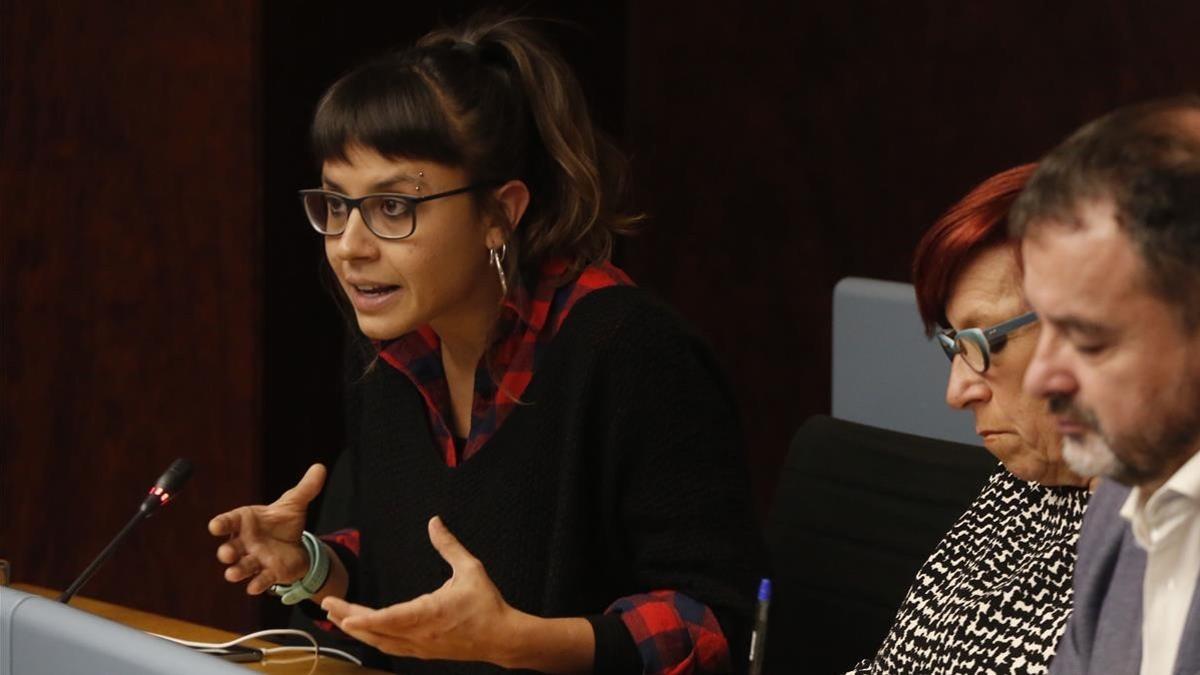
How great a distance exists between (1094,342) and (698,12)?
291 centimetres

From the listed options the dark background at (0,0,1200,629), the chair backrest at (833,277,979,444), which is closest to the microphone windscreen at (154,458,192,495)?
the chair backrest at (833,277,979,444)

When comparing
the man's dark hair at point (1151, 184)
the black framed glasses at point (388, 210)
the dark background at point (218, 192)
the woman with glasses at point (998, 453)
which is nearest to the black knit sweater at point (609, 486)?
the black framed glasses at point (388, 210)

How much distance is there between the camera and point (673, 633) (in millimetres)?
2225

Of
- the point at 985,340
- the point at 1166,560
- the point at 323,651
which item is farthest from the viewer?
the point at 323,651

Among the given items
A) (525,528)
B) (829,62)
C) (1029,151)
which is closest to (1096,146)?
(525,528)

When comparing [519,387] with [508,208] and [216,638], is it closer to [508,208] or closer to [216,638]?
[508,208]

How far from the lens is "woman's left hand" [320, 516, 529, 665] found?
6.42 feet

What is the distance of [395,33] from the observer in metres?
3.71

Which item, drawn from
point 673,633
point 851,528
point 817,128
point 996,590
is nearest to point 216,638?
point 673,633

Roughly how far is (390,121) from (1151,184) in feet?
3.97

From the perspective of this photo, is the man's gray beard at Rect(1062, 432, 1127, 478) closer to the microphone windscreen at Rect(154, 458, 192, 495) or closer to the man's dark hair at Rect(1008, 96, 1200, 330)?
the man's dark hair at Rect(1008, 96, 1200, 330)

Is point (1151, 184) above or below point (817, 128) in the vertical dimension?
below

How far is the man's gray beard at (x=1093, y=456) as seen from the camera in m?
1.39

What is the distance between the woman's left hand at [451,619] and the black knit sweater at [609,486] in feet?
0.63
